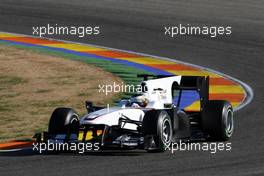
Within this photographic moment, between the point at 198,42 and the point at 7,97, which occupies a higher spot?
the point at 198,42

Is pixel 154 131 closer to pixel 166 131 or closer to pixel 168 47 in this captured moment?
pixel 166 131

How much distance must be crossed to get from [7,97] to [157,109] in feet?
19.4

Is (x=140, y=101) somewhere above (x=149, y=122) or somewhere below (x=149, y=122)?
above

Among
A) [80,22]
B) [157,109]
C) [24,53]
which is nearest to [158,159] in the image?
[157,109]

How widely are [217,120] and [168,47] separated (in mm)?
10428

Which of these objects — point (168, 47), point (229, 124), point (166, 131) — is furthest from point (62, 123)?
point (168, 47)

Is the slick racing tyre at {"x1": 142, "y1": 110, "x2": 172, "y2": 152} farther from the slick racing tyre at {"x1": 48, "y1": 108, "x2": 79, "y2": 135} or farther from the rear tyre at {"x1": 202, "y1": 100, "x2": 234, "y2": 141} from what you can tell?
the rear tyre at {"x1": 202, "y1": 100, "x2": 234, "y2": 141}

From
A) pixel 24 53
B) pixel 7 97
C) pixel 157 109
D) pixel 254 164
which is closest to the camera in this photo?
pixel 254 164

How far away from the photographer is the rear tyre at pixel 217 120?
52.9 ft

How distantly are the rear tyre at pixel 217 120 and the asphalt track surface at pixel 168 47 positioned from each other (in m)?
0.24

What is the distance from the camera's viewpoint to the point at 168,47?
86.9 ft

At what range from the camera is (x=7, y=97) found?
20.4m

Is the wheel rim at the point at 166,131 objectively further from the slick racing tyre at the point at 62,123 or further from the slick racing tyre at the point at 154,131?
the slick racing tyre at the point at 62,123

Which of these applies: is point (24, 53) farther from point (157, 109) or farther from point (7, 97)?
point (157, 109)
